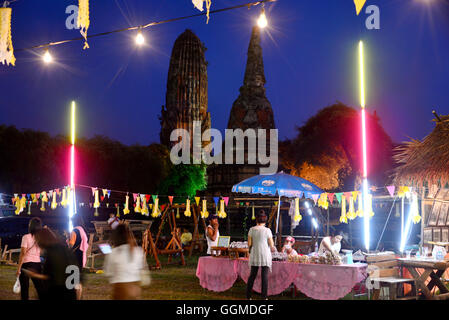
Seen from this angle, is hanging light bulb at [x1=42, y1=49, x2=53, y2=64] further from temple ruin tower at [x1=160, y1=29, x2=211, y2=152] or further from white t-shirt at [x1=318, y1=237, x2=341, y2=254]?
temple ruin tower at [x1=160, y1=29, x2=211, y2=152]

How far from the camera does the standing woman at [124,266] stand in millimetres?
5586

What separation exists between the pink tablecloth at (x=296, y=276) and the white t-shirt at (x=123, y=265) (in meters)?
4.02

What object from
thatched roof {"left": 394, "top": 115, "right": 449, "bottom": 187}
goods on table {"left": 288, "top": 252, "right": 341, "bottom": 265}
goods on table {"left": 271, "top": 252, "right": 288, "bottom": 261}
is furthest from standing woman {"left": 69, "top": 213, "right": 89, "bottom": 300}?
thatched roof {"left": 394, "top": 115, "right": 449, "bottom": 187}

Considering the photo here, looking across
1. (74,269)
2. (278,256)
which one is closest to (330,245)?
(278,256)

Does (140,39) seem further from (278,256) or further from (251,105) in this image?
→ (251,105)

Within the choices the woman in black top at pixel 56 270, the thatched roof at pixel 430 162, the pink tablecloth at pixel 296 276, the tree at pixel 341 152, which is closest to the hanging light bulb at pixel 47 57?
the pink tablecloth at pixel 296 276

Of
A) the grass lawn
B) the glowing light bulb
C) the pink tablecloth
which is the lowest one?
the grass lawn

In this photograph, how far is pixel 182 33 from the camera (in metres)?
58.4

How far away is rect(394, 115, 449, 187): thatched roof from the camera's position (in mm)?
10828

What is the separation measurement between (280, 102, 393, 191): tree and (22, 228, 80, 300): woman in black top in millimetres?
28420

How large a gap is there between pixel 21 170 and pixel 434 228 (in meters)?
28.2
